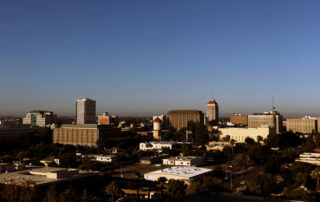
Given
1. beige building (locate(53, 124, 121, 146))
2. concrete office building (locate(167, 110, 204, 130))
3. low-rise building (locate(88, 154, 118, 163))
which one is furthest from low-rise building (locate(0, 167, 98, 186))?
concrete office building (locate(167, 110, 204, 130))

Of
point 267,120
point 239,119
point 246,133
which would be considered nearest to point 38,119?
point 239,119

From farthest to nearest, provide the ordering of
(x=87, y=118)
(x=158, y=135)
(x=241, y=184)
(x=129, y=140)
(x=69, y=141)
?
1. (x=87, y=118)
2. (x=158, y=135)
3. (x=69, y=141)
4. (x=129, y=140)
5. (x=241, y=184)

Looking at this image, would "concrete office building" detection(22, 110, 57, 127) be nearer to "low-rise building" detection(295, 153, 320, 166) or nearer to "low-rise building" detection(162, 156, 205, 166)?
"low-rise building" detection(162, 156, 205, 166)

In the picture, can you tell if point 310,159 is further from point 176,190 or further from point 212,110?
point 212,110

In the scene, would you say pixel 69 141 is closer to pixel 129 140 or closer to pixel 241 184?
pixel 129 140

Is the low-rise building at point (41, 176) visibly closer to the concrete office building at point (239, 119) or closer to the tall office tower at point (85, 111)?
the tall office tower at point (85, 111)

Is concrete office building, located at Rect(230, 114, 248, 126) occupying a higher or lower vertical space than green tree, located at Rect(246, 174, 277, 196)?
higher

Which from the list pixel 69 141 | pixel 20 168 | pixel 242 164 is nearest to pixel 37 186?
pixel 20 168
